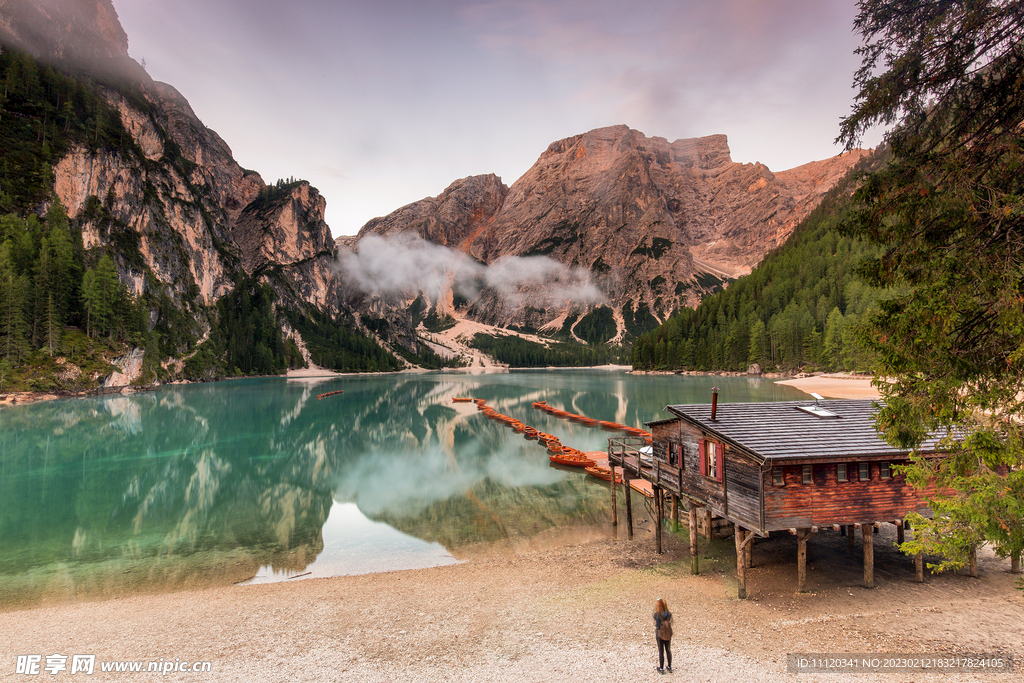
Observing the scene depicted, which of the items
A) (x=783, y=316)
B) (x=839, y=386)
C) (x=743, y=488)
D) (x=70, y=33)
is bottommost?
(x=839, y=386)

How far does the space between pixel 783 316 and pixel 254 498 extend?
13437cm

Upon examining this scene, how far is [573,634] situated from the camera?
1373 cm

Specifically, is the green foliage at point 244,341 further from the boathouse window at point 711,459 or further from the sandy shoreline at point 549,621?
the boathouse window at point 711,459

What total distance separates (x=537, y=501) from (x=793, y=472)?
18372mm

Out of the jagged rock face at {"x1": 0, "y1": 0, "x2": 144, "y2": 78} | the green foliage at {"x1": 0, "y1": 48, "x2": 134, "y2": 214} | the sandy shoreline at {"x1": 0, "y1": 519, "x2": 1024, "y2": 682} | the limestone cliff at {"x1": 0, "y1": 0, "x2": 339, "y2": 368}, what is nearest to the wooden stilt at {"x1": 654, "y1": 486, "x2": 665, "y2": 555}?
the sandy shoreline at {"x1": 0, "y1": 519, "x2": 1024, "y2": 682}

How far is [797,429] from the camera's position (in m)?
16.4

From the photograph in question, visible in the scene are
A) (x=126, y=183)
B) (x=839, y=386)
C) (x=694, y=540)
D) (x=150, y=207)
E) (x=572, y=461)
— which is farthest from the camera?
(x=150, y=207)

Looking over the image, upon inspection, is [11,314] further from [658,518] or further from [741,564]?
[741,564]

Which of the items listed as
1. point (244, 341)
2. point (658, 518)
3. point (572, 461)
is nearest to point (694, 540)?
point (658, 518)

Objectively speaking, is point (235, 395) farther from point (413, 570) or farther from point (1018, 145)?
point (1018, 145)

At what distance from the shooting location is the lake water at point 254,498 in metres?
21.5

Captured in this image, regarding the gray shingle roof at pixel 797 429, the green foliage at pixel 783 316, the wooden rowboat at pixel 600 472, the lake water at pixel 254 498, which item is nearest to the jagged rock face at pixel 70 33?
the lake water at pixel 254 498

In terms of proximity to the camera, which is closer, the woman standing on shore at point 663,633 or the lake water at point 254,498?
the woman standing on shore at point 663,633

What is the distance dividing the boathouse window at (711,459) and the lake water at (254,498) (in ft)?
32.3
